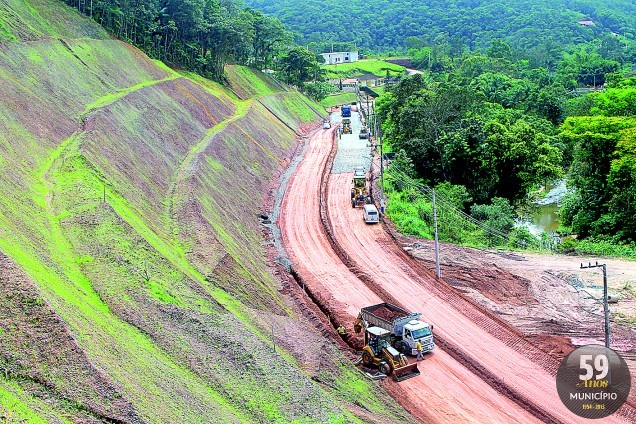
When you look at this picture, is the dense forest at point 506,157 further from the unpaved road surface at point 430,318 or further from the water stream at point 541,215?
the unpaved road surface at point 430,318

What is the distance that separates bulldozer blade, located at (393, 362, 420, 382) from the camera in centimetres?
3369

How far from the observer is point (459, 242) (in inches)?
2253

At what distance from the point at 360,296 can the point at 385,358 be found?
9697 mm

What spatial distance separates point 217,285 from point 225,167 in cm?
2641

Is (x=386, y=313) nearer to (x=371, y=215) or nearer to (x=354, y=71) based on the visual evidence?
(x=371, y=215)

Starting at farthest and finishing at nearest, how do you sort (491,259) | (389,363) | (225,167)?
1. (225,167)
2. (491,259)
3. (389,363)

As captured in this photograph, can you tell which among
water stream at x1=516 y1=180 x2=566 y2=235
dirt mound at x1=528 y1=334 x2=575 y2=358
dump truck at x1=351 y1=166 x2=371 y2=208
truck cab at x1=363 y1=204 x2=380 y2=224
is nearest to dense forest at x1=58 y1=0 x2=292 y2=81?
dump truck at x1=351 y1=166 x2=371 y2=208

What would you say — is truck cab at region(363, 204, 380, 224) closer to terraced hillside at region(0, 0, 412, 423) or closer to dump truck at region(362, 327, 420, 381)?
terraced hillside at region(0, 0, 412, 423)

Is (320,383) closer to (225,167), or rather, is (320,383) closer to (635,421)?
(635,421)

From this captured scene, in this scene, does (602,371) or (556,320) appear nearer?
(602,371)

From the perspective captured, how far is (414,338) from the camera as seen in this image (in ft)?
117

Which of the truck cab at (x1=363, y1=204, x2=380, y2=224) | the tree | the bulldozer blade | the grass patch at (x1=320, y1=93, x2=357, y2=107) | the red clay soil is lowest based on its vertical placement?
the bulldozer blade

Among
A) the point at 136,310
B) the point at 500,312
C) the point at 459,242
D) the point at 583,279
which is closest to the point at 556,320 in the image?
the point at 500,312

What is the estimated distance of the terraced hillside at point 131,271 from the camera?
23219 millimetres
